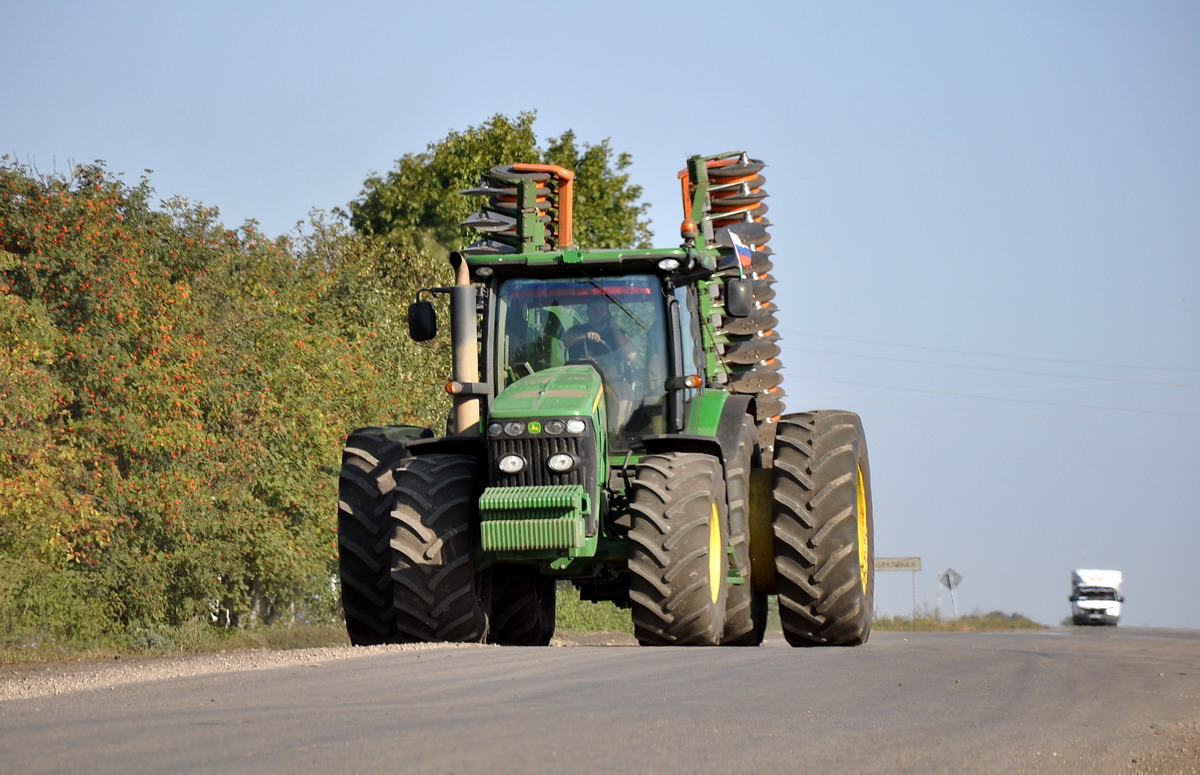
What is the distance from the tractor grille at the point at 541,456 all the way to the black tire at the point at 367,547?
1325 mm

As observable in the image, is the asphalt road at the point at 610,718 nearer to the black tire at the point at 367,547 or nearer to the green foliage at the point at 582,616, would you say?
the black tire at the point at 367,547

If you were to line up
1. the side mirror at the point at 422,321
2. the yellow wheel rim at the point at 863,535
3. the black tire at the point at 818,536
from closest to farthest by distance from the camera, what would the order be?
the black tire at the point at 818,536 < the side mirror at the point at 422,321 < the yellow wheel rim at the point at 863,535

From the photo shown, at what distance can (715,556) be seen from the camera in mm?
11531

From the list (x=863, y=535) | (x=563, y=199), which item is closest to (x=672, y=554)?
(x=863, y=535)

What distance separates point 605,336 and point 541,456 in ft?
5.29

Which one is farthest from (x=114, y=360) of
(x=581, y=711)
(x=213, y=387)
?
(x=581, y=711)

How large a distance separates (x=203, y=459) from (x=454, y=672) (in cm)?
1503


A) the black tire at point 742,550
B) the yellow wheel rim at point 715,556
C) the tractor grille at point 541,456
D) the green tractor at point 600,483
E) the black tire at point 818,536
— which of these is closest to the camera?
the green tractor at point 600,483

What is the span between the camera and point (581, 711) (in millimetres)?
7008

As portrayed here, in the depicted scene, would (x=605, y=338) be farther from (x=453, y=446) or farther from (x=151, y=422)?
(x=151, y=422)

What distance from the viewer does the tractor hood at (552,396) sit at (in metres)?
11.3

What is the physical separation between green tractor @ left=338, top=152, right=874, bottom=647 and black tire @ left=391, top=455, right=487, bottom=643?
0.01 metres

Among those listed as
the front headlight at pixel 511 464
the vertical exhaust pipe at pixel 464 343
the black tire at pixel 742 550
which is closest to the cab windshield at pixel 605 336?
the vertical exhaust pipe at pixel 464 343

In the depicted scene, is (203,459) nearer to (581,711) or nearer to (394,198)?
(581,711)
